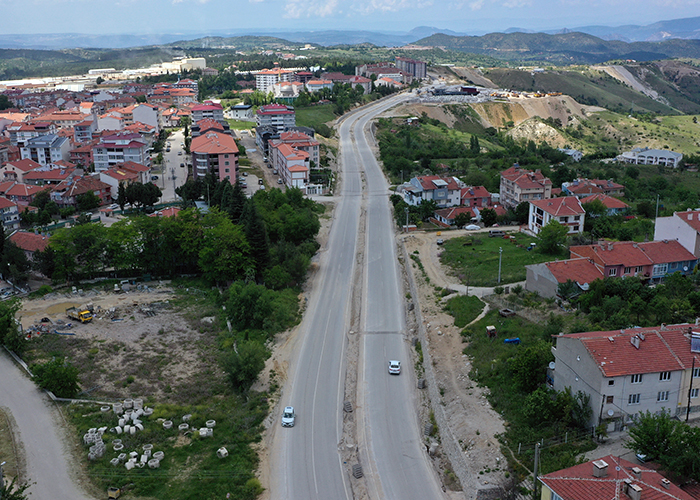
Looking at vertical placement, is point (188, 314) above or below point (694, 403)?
below

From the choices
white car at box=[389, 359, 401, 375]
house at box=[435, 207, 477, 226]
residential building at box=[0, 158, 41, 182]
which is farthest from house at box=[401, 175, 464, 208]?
residential building at box=[0, 158, 41, 182]

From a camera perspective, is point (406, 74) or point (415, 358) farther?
point (406, 74)

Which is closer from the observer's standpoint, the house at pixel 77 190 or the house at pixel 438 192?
the house at pixel 438 192

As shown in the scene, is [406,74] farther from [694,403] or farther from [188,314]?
[694,403]

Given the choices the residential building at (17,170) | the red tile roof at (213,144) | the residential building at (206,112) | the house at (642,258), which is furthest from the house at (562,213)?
the residential building at (206,112)

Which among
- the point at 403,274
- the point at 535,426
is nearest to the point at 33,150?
the point at 403,274

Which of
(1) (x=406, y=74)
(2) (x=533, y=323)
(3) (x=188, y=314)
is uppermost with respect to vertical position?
(1) (x=406, y=74)

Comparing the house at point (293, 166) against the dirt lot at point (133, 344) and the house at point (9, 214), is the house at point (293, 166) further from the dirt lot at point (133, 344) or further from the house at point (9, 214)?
the house at point (9, 214)
